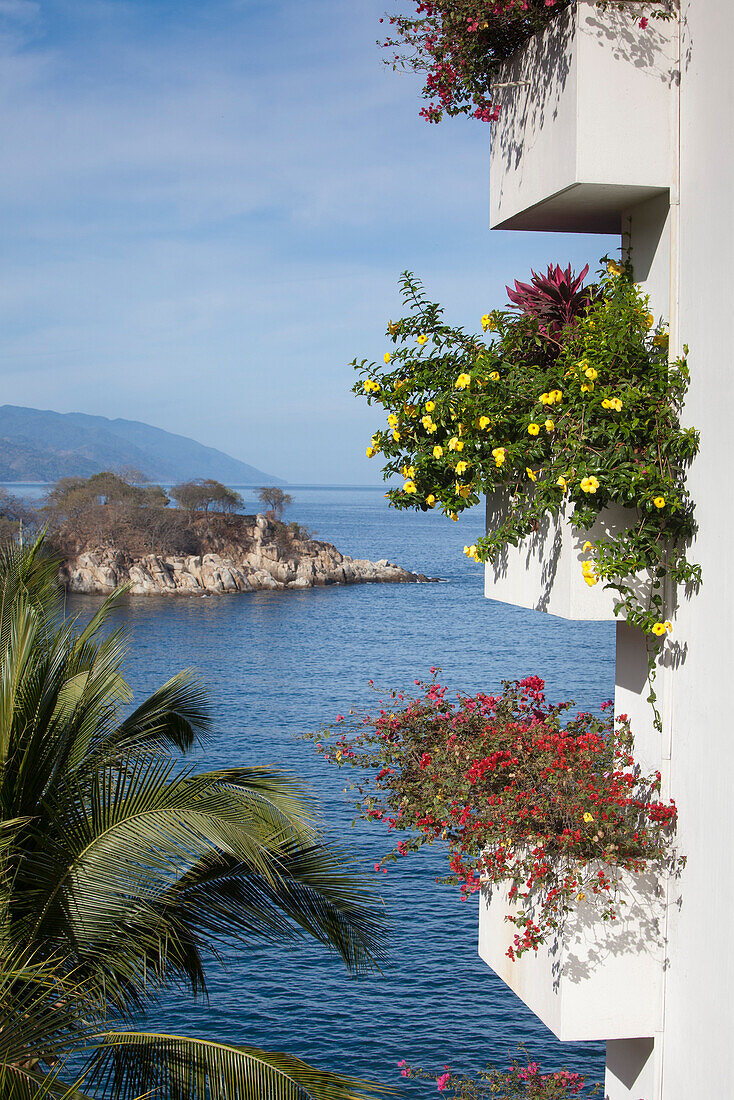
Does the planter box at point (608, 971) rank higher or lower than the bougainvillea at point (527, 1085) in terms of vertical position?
higher

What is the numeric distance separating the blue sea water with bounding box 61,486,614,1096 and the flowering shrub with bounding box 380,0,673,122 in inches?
192

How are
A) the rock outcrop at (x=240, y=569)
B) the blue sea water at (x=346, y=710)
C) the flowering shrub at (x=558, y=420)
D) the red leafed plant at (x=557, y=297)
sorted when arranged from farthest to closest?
the rock outcrop at (x=240, y=569), the blue sea water at (x=346, y=710), the red leafed plant at (x=557, y=297), the flowering shrub at (x=558, y=420)

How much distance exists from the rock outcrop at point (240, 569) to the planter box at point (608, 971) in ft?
224

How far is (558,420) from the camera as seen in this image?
4.83 metres

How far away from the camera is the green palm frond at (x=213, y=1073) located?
14.4ft

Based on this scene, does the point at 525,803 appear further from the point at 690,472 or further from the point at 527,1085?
the point at 527,1085

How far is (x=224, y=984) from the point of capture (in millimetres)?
17891

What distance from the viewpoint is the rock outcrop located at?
7206 cm

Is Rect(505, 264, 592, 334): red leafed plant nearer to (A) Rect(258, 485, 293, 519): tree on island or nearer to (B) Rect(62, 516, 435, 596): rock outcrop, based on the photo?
(B) Rect(62, 516, 435, 596): rock outcrop

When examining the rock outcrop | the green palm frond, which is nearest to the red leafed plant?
the green palm frond

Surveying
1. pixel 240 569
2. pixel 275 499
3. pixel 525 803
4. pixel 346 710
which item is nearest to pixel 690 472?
pixel 525 803

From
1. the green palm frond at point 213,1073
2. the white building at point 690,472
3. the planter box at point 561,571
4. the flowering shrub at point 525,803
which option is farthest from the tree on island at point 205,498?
the green palm frond at point 213,1073

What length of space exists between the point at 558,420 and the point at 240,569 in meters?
76.6

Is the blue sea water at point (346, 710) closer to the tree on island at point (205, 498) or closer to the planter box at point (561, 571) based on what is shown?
the planter box at point (561, 571)
